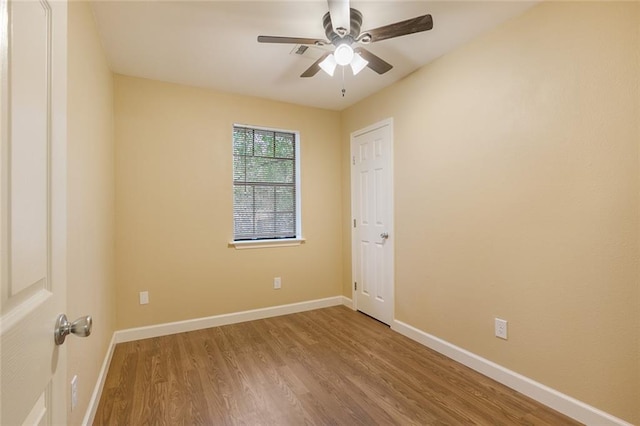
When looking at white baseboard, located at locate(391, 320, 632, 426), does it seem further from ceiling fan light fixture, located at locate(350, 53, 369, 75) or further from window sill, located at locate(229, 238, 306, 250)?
ceiling fan light fixture, located at locate(350, 53, 369, 75)

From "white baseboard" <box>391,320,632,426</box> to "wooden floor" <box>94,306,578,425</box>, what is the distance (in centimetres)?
5

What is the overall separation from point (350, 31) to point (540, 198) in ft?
5.30

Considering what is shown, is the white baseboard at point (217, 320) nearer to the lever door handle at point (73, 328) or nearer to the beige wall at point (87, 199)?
the beige wall at point (87, 199)

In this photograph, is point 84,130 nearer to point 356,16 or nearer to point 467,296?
point 356,16

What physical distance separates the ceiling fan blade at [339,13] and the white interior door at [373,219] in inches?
57.7

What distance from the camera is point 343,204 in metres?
3.92

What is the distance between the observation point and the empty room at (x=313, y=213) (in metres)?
0.79

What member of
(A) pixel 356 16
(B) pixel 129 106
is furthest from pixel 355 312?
(B) pixel 129 106

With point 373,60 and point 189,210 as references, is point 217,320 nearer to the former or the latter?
point 189,210

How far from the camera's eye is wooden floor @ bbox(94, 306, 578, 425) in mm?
1794

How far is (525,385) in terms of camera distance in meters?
1.98

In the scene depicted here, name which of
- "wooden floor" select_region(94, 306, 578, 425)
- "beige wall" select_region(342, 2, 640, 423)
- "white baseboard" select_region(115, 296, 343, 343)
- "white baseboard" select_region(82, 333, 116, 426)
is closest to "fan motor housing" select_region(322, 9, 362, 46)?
"beige wall" select_region(342, 2, 640, 423)

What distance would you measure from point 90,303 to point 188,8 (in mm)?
1917

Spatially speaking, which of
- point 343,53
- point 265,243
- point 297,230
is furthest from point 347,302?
point 343,53
